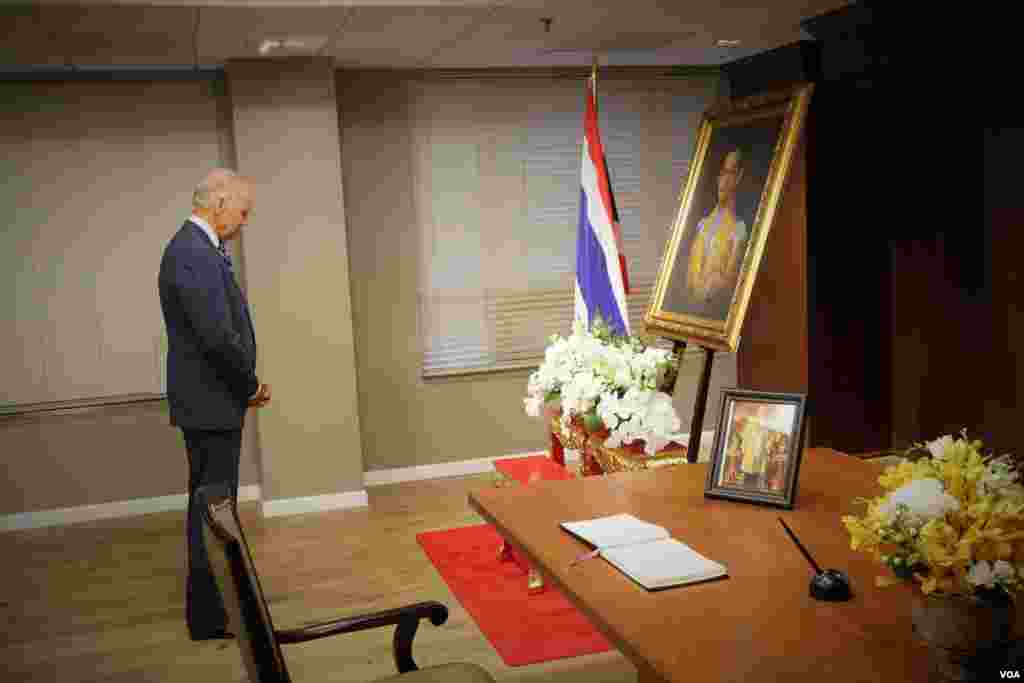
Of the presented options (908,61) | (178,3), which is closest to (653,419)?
(178,3)

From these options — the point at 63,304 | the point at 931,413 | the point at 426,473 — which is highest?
the point at 63,304

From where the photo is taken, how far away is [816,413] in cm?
573

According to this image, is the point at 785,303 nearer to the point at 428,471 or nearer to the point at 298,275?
the point at 428,471

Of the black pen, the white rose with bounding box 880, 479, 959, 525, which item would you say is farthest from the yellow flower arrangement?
the black pen

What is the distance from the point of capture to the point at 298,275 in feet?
18.1

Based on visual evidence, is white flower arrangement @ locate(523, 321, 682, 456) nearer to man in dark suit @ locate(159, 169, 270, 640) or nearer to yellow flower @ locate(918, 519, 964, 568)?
man in dark suit @ locate(159, 169, 270, 640)

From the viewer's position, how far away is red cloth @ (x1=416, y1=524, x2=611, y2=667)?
359cm

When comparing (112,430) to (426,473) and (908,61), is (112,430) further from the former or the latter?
(908,61)

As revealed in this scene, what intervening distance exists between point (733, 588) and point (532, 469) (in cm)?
251

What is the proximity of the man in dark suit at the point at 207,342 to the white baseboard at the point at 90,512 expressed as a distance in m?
2.19

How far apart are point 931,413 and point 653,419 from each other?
252 cm

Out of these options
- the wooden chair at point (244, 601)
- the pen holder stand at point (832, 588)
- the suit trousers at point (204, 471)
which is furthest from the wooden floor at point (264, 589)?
the pen holder stand at point (832, 588)

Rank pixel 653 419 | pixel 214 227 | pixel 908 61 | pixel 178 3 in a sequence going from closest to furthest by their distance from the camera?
pixel 653 419, pixel 214 227, pixel 178 3, pixel 908 61

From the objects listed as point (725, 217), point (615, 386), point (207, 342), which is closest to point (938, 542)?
point (725, 217)
